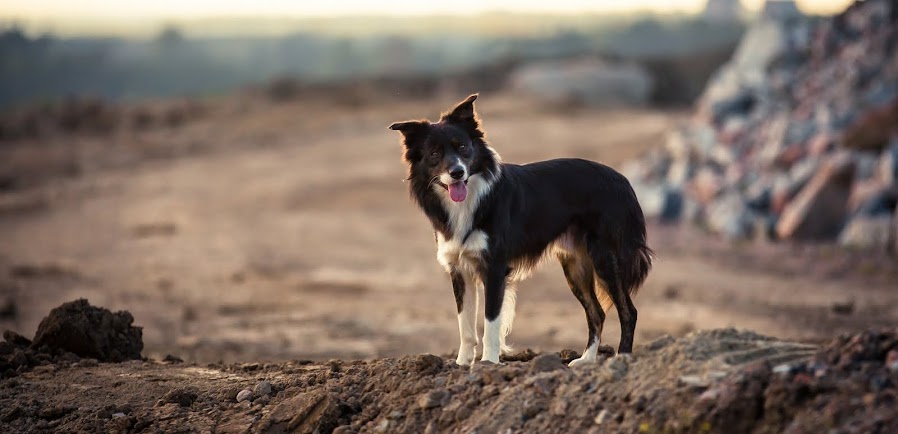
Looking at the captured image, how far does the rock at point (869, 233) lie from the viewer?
1769cm

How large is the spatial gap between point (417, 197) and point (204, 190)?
19046 mm

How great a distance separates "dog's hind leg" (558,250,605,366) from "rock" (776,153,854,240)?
11071mm

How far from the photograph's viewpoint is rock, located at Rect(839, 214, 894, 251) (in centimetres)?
1769

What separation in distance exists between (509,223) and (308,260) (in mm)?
11893

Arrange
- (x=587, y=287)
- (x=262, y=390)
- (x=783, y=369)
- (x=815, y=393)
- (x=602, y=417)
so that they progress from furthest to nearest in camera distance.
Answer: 1. (x=587, y=287)
2. (x=262, y=390)
3. (x=602, y=417)
4. (x=783, y=369)
5. (x=815, y=393)

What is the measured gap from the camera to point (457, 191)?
789 cm

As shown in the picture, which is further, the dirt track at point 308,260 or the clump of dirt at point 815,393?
the dirt track at point 308,260

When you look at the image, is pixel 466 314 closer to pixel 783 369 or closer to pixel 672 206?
pixel 783 369

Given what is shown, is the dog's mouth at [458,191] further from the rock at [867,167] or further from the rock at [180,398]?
the rock at [867,167]

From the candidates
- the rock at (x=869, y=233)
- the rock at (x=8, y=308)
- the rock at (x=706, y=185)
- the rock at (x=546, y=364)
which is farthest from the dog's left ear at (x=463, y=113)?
the rock at (x=706, y=185)

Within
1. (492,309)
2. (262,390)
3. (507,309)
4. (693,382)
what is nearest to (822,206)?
(507,309)

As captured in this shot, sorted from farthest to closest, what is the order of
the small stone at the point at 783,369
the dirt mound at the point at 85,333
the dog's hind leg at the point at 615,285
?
the dirt mound at the point at 85,333
the dog's hind leg at the point at 615,285
the small stone at the point at 783,369

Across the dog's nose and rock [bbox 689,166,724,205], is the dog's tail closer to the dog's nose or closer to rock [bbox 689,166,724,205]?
the dog's nose

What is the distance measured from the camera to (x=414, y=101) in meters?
40.2
